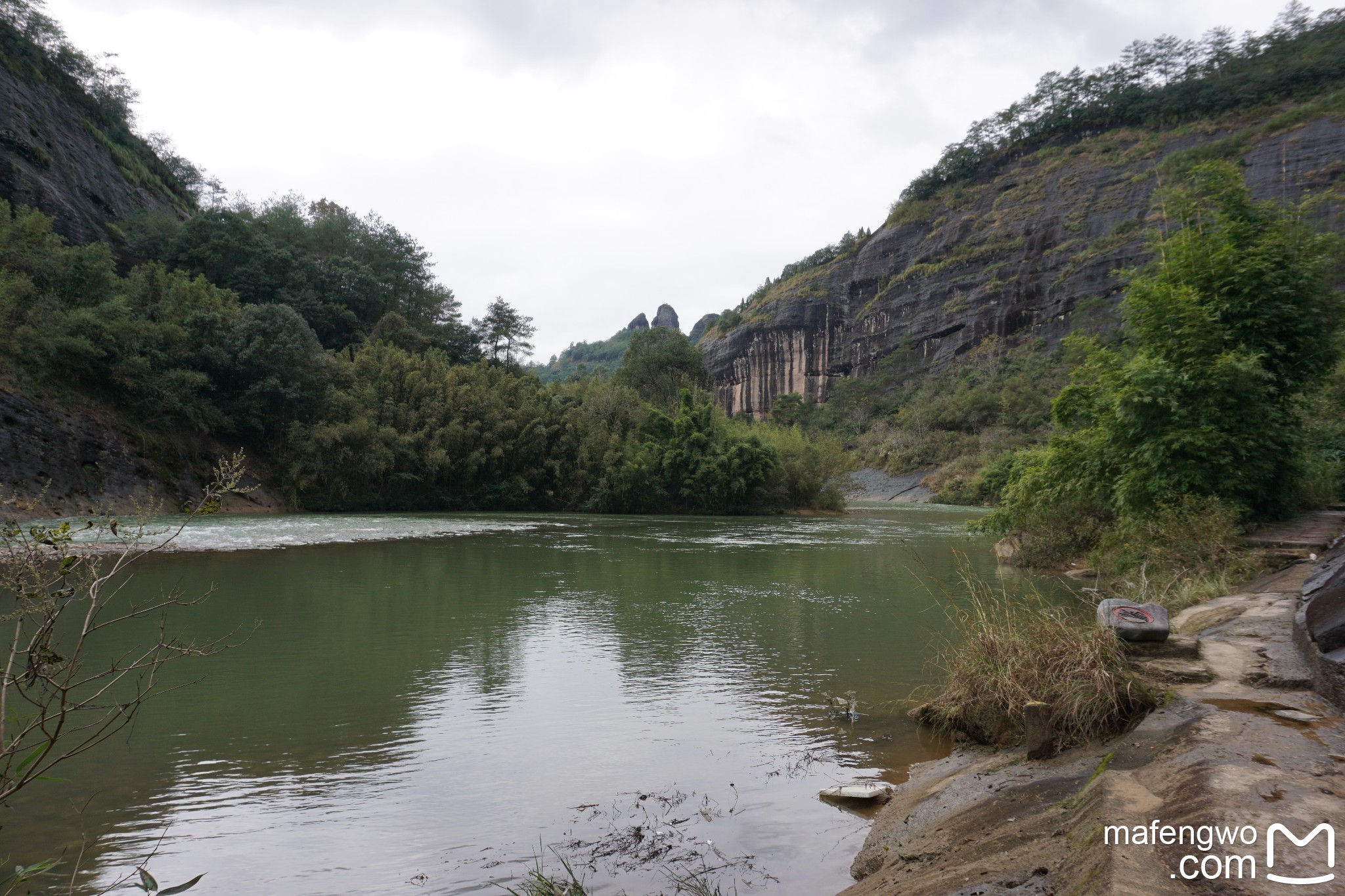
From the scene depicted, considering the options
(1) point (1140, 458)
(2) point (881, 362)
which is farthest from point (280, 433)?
(2) point (881, 362)

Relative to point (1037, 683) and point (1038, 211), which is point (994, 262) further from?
point (1037, 683)

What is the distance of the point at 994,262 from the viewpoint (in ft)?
306

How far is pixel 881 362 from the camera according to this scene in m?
100

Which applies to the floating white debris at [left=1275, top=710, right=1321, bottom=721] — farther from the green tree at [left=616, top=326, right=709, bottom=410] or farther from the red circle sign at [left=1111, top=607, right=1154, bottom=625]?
the green tree at [left=616, top=326, right=709, bottom=410]

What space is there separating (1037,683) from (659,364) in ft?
237

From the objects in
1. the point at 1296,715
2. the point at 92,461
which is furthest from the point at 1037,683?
the point at 92,461

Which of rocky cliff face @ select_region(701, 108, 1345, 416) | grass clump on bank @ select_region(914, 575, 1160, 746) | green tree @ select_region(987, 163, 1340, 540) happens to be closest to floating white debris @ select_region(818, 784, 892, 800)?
grass clump on bank @ select_region(914, 575, 1160, 746)

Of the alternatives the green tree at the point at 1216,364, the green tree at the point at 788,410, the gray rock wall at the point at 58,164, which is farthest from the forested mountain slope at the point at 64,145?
the green tree at the point at 788,410

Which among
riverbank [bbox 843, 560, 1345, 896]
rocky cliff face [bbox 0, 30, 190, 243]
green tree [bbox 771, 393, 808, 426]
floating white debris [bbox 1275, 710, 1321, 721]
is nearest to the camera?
riverbank [bbox 843, 560, 1345, 896]

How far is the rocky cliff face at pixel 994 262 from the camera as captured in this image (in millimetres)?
75750

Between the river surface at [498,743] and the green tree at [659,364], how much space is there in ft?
204

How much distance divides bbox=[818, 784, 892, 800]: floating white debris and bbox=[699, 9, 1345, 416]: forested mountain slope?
74345 millimetres

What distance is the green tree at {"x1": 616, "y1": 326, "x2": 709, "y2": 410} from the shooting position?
7581cm

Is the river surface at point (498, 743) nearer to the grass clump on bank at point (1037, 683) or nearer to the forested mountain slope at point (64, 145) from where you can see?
the grass clump on bank at point (1037, 683)
